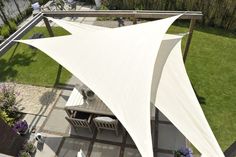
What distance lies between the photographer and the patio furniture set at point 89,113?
6.64 metres

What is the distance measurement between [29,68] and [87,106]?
520cm

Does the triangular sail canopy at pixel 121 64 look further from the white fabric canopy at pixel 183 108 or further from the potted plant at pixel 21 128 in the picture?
the potted plant at pixel 21 128

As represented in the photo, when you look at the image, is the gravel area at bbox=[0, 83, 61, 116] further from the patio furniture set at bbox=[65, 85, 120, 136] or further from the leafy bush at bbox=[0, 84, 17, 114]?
the patio furniture set at bbox=[65, 85, 120, 136]

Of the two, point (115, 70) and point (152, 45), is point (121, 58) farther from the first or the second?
point (152, 45)

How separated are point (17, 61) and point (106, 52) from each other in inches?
277

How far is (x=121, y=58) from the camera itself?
579cm

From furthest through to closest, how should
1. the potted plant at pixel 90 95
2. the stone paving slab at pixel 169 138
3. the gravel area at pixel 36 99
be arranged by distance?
the gravel area at pixel 36 99 < the potted plant at pixel 90 95 < the stone paving slab at pixel 169 138

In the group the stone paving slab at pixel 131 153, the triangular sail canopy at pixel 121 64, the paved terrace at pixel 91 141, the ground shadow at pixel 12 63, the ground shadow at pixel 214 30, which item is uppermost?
the triangular sail canopy at pixel 121 64

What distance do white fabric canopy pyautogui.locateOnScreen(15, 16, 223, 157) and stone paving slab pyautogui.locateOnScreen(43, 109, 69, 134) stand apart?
8.92ft

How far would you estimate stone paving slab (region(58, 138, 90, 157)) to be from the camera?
695 centimetres

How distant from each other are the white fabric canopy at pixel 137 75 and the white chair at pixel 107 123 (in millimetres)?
1481

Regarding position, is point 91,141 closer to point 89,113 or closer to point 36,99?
point 89,113

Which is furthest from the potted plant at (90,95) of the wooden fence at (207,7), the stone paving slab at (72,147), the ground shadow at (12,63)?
the wooden fence at (207,7)

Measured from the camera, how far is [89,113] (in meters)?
7.18
